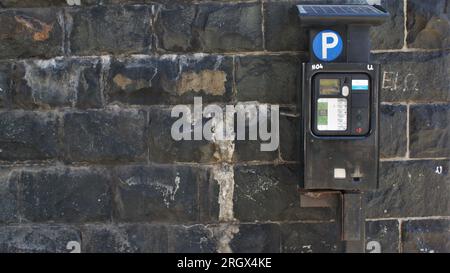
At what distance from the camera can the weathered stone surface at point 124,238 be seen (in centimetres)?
386

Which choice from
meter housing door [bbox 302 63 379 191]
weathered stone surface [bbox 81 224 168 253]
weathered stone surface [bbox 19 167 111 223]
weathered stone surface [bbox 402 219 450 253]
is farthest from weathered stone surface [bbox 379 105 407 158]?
weathered stone surface [bbox 19 167 111 223]

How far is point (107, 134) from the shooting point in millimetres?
3830

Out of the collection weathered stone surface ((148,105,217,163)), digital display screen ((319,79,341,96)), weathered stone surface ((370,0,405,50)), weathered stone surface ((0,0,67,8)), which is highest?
weathered stone surface ((0,0,67,8))

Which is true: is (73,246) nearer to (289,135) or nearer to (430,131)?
(289,135)

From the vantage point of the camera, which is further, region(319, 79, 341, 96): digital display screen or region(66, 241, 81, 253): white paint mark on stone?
region(66, 241, 81, 253): white paint mark on stone

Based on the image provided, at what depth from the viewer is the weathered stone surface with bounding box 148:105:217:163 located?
12.5ft

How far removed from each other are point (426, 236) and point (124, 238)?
231cm

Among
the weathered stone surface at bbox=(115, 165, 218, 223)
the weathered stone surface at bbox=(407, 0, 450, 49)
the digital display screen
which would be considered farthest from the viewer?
the weathered stone surface at bbox=(115, 165, 218, 223)

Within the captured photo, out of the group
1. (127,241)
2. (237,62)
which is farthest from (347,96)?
(127,241)

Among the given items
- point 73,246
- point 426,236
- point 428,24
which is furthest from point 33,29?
point 426,236

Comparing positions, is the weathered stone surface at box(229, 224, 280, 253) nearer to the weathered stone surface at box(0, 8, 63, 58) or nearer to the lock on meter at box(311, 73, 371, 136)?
the lock on meter at box(311, 73, 371, 136)

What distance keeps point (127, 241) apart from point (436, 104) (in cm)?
257

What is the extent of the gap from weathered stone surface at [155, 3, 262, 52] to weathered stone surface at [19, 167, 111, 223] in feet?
3.94

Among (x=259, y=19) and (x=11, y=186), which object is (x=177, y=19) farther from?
(x=11, y=186)
